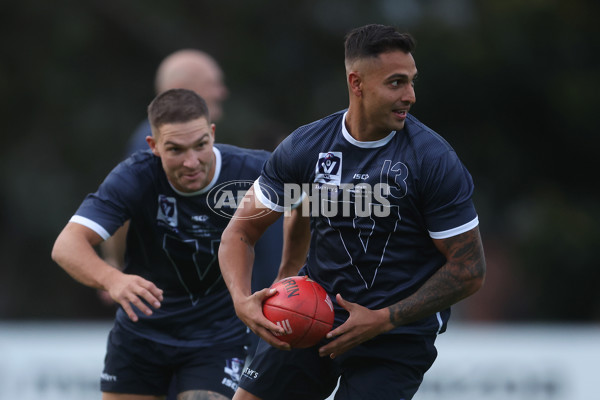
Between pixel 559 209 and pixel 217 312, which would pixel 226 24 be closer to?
pixel 559 209

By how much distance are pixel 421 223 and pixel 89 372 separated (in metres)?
6.29

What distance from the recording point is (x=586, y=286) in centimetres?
1579

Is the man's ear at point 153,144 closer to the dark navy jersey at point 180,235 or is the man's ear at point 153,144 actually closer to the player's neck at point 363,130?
the dark navy jersey at point 180,235

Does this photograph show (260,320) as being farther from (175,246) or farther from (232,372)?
(175,246)

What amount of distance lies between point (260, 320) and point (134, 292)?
76 cm

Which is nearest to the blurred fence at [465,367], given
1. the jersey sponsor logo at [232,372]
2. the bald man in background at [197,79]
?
the bald man in background at [197,79]

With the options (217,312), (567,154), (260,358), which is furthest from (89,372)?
(567,154)

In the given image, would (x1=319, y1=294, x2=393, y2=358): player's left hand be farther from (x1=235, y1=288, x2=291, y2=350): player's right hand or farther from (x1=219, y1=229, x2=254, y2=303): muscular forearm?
(x1=219, y1=229, x2=254, y2=303): muscular forearm

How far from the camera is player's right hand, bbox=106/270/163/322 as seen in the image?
4.84 metres

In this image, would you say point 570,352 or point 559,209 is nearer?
point 570,352

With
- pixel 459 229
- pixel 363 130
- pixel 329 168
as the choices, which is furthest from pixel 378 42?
pixel 459 229

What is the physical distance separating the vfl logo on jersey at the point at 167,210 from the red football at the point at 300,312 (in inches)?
44.2

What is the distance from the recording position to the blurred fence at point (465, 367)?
9.66 meters

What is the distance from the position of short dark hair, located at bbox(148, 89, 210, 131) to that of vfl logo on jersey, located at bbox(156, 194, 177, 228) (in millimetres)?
451
